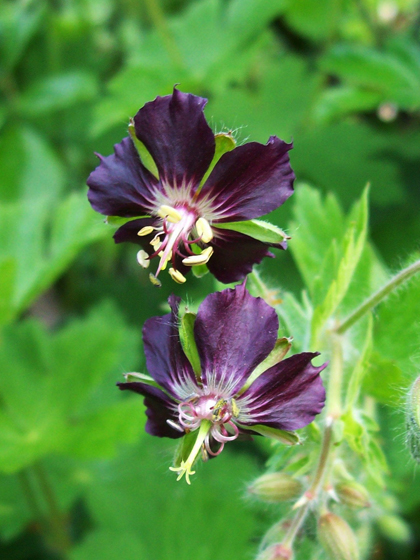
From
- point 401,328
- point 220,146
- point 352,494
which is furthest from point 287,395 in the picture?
point 401,328

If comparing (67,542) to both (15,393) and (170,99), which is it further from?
(170,99)

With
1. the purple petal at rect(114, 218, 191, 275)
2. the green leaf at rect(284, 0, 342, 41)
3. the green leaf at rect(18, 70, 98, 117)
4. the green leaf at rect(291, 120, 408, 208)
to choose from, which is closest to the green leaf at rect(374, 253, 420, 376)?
the purple petal at rect(114, 218, 191, 275)

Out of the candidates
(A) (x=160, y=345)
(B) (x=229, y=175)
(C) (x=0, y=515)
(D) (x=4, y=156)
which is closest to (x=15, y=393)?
(C) (x=0, y=515)

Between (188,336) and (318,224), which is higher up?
(318,224)

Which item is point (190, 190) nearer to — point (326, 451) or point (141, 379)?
point (141, 379)

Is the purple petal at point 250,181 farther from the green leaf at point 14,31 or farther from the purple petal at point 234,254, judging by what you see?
the green leaf at point 14,31

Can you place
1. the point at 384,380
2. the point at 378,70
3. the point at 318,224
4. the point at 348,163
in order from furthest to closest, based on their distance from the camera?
the point at 348,163 → the point at 378,70 → the point at 318,224 → the point at 384,380

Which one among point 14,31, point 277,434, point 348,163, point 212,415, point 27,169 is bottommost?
point 277,434
